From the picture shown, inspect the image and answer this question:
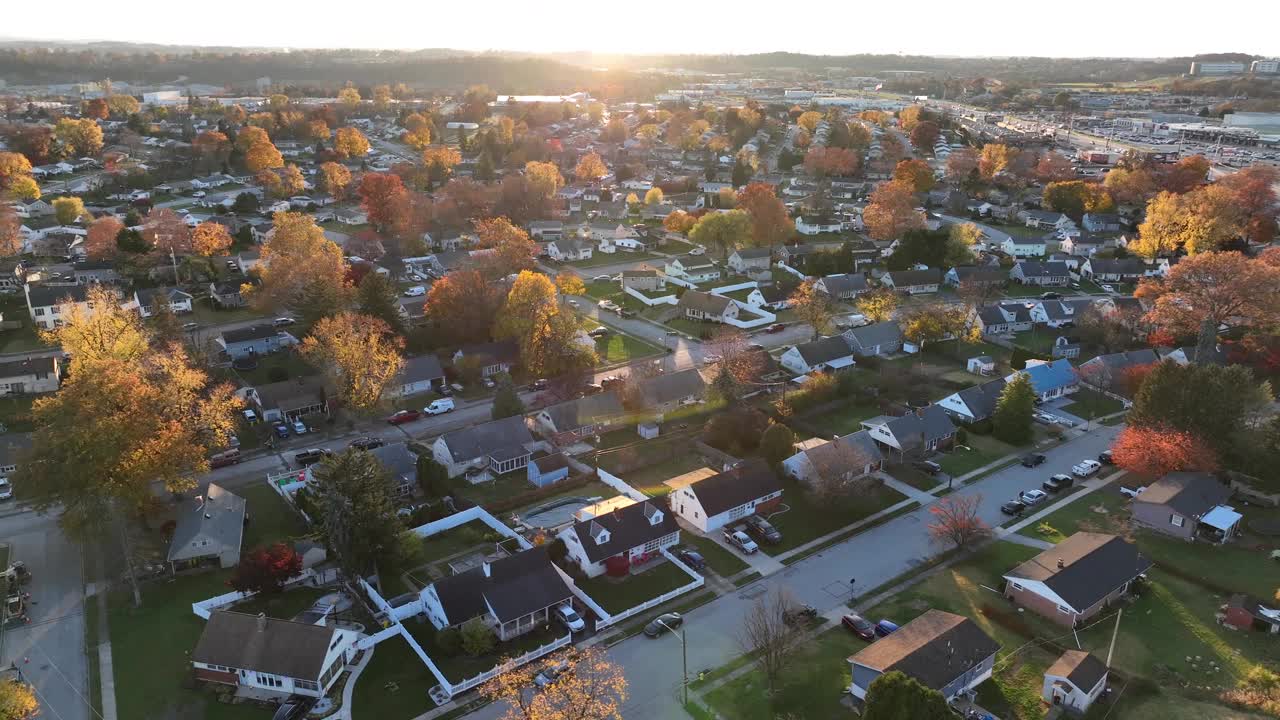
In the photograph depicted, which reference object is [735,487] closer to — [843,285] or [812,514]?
[812,514]

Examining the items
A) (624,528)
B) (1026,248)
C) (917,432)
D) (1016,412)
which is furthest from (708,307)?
(1026,248)

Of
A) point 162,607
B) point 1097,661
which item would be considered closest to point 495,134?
point 162,607

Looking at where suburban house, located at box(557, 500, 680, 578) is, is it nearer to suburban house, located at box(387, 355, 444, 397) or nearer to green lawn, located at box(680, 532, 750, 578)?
green lawn, located at box(680, 532, 750, 578)

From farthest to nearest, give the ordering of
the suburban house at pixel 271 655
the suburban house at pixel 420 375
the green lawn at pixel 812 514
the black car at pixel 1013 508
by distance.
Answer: the suburban house at pixel 420 375
the black car at pixel 1013 508
the green lawn at pixel 812 514
the suburban house at pixel 271 655

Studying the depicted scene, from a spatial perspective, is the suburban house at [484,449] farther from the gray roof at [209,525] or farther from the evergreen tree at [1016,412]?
the evergreen tree at [1016,412]

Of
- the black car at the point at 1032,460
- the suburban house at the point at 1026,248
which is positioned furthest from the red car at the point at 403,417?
the suburban house at the point at 1026,248

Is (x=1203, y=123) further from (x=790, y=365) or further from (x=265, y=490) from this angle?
(x=265, y=490)
